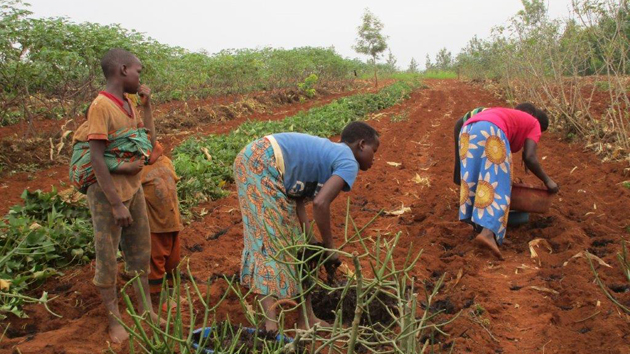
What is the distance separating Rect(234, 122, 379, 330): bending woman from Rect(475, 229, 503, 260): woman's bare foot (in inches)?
73.4

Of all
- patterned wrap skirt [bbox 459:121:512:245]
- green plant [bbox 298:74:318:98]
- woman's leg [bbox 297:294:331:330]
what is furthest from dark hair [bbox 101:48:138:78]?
green plant [bbox 298:74:318:98]

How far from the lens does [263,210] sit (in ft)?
9.52

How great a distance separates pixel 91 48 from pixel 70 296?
23.1ft

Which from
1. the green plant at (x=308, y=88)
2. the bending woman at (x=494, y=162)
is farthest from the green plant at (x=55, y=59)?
the green plant at (x=308, y=88)

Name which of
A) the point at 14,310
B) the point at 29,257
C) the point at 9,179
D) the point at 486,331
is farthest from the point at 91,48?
the point at 486,331

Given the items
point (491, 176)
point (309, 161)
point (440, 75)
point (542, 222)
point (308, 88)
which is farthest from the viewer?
point (440, 75)

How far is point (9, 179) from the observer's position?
7977 mm

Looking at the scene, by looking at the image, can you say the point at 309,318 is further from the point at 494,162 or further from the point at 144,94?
the point at 494,162

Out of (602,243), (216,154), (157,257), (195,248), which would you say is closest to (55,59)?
(216,154)

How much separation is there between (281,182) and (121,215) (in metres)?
0.91

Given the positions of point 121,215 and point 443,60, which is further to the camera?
point 443,60

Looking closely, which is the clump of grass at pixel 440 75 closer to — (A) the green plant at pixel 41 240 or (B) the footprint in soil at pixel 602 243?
(B) the footprint in soil at pixel 602 243

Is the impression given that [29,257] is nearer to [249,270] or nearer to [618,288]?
[249,270]

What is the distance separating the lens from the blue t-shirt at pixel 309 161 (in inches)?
114
